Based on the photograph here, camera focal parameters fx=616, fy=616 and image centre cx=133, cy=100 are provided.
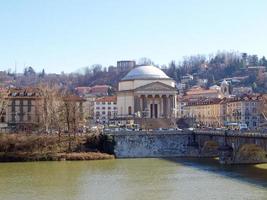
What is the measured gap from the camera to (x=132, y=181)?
161ft

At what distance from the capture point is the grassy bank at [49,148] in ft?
240

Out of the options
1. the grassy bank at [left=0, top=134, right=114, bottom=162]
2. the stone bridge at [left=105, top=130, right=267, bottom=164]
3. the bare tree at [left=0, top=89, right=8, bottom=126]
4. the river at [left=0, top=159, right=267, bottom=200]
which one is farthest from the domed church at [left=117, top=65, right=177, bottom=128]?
the river at [left=0, top=159, right=267, bottom=200]

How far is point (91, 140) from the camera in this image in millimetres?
78875

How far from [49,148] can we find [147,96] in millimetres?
49262

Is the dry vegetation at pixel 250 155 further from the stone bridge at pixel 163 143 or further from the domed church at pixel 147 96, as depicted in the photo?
the domed church at pixel 147 96

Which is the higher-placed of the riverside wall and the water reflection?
the riverside wall

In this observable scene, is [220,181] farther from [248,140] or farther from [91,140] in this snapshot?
[91,140]

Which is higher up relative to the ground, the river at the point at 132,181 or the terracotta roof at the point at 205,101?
the terracotta roof at the point at 205,101

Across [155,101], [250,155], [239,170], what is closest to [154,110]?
[155,101]

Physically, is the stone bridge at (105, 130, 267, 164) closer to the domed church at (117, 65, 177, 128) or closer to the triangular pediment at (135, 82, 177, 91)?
the domed church at (117, 65, 177, 128)

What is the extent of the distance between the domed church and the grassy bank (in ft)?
135

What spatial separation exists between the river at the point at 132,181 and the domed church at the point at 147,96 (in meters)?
56.2

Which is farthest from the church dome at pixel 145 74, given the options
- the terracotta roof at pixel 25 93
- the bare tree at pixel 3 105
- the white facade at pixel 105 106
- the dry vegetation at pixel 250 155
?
the dry vegetation at pixel 250 155

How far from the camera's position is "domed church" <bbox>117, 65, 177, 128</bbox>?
123200 mm
